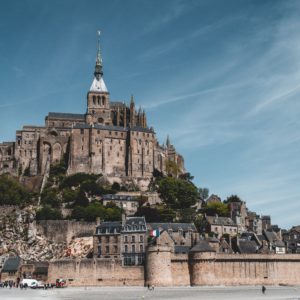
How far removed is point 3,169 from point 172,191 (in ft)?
94.2

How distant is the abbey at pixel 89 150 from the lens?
299 ft

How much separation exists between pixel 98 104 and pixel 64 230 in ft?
135

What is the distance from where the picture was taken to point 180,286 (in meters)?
56.8

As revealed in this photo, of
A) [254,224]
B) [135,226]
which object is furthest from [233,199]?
[135,226]

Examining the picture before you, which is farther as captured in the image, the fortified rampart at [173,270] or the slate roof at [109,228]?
the slate roof at [109,228]

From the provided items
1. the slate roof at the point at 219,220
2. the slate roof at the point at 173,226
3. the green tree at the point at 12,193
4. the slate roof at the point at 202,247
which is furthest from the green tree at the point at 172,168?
the slate roof at the point at 202,247

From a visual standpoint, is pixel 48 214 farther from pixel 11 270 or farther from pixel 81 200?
pixel 11 270

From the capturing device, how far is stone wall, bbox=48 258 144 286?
2224 inches

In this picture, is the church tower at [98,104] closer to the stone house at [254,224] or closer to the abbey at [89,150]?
the abbey at [89,150]

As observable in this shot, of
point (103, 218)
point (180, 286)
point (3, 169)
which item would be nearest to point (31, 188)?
point (3, 169)

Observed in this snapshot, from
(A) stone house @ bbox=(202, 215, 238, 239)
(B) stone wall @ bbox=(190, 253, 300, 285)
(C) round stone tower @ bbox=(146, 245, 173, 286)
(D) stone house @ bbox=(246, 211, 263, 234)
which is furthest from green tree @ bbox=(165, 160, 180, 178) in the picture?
(C) round stone tower @ bbox=(146, 245, 173, 286)

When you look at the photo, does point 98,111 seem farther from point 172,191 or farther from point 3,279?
point 3,279

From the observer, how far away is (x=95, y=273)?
186ft

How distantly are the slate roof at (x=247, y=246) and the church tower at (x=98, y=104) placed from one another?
137 ft
